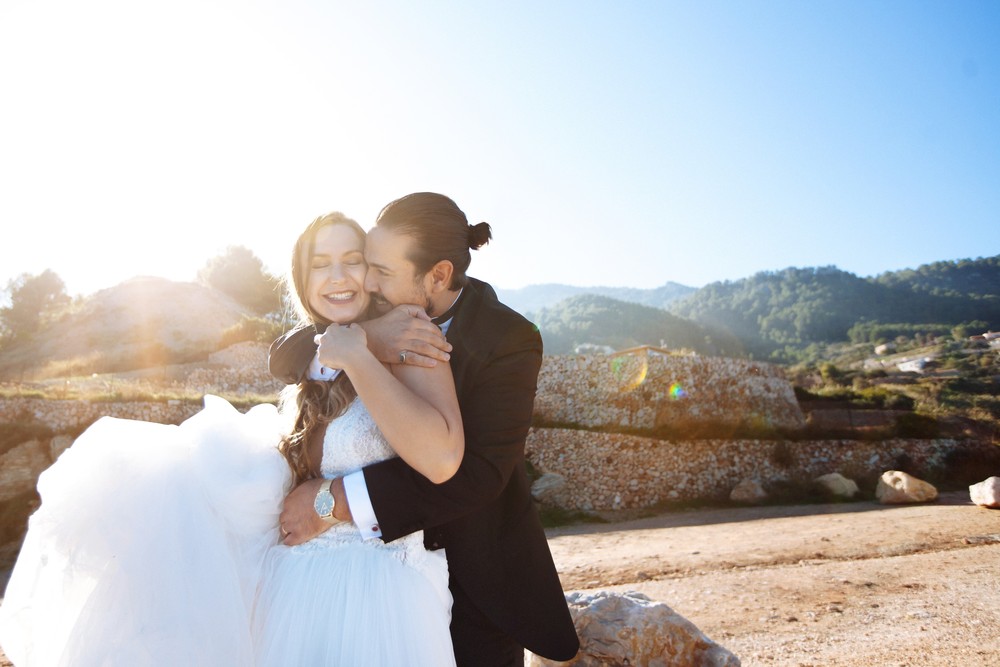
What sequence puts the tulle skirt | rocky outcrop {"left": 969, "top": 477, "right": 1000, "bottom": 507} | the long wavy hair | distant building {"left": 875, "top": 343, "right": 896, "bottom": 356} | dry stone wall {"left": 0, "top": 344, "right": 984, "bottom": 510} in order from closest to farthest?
the tulle skirt
the long wavy hair
rocky outcrop {"left": 969, "top": 477, "right": 1000, "bottom": 507}
dry stone wall {"left": 0, "top": 344, "right": 984, "bottom": 510}
distant building {"left": 875, "top": 343, "right": 896, "bottom": 356}

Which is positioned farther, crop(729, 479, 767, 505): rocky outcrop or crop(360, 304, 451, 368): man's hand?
crop(729, 479, 767, 505): rocky outcrop

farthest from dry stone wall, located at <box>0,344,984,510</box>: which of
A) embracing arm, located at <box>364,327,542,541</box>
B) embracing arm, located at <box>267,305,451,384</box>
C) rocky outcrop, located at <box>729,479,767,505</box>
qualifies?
embracing arm, located at <box>364,327,542,541</box>

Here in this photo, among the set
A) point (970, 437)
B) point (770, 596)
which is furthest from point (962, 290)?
point (770, 596)

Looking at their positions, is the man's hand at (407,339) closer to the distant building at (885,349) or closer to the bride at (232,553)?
the bride at (232,553)

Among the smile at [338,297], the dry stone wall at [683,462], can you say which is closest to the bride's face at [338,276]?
the smile at [338,297]

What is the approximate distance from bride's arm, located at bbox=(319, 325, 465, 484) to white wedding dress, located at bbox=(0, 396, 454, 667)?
0.72 feet

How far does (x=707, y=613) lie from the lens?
6.01 m

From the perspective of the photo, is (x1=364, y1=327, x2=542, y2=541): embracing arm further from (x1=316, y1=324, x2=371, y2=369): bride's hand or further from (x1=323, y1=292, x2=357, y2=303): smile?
(x1=323, y1=292, x2=357, y2=303): smile

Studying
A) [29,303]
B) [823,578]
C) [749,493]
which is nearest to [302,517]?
[823,578]

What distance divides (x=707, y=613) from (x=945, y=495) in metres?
12.5

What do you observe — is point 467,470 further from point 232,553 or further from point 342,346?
point 232,553

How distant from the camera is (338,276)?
2.20 meters

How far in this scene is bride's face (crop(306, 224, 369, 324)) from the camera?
7.29 ft

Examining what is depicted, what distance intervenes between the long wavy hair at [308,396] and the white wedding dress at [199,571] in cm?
6
